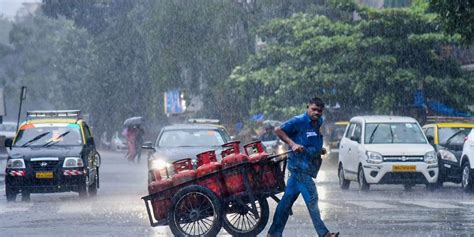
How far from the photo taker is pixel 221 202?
47.9 ft

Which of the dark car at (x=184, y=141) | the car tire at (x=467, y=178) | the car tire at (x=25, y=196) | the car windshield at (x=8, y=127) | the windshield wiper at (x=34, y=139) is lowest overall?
the car windshield at (x=8, y=127)

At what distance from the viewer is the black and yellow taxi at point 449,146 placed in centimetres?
2767

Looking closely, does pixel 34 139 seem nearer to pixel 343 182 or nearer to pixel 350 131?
pixel 343 182

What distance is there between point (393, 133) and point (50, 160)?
786 centimetres

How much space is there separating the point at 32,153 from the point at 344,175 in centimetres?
760

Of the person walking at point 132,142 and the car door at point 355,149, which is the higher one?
the car door at point 355,149

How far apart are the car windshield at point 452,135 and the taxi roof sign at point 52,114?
8670 millimetres

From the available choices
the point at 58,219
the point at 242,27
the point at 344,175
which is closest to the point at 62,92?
the point at 242,27

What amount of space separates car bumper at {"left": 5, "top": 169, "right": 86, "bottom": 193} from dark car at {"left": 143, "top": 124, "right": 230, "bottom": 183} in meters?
1.57

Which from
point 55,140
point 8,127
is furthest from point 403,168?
point 8,127

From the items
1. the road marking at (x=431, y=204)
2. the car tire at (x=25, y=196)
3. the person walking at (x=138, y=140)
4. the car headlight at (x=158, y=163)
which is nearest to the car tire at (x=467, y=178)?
the road marking at (x=431, y=204)

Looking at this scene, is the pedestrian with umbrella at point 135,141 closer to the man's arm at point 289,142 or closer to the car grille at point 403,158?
the car grille at point 403,158

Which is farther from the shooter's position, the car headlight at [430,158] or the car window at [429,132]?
the car window at [429,132]

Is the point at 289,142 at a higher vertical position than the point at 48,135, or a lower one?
higher
